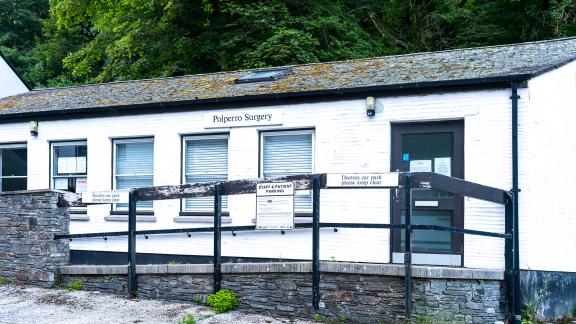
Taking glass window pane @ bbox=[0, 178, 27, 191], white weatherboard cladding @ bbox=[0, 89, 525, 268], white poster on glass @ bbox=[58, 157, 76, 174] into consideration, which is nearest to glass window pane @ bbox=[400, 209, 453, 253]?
white weatherboard cladding @ bbox=[0, 89, 525, 268]

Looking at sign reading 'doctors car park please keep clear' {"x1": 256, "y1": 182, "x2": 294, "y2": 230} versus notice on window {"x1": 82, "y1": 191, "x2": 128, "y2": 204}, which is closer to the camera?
sign reading 'doctors car park please keep clear' {"x1": 256, "y1": 182, "x2": 294, "y2": 230}

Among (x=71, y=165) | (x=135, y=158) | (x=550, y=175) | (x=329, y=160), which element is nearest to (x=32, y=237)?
(x=135, y=158)

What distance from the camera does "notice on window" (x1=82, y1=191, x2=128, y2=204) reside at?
10.4m

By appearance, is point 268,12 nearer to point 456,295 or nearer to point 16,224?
point 16,224

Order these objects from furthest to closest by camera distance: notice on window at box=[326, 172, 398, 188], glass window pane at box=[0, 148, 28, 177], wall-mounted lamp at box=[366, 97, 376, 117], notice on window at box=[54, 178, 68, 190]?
glass window pane at box=[0, 148, 28, 177], notice on window at box=[54, 178, 68, 190], wall-mounted lamp at box=[366, 97, 376, 117], notice on window at box=[326, 172, 398, 188]

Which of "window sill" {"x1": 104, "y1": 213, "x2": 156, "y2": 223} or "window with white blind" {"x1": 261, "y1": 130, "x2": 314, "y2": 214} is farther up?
"window with white blind" {"x1": 261, "y1": 130, "x2": 314, "y2": 214}

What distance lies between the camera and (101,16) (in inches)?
1118

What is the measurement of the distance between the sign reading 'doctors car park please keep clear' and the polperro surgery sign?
3.12 metres

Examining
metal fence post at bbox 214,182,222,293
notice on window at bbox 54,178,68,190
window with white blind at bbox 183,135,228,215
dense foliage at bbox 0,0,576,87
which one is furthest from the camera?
dense foliage at bbox 0,0,576,87

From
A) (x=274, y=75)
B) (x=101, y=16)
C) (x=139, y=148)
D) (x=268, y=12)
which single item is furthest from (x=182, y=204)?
(x=101, y=16)

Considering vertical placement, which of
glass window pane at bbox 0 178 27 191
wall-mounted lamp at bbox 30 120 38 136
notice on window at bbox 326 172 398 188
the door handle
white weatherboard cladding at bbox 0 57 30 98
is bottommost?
the door handle

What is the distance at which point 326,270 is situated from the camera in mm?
8977

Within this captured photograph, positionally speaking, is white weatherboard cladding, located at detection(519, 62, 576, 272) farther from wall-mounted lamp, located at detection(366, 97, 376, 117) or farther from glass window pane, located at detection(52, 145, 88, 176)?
glass window pane, located at detection(52, 145, 88, 176)

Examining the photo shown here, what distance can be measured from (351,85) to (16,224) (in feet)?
Result: 18.5
